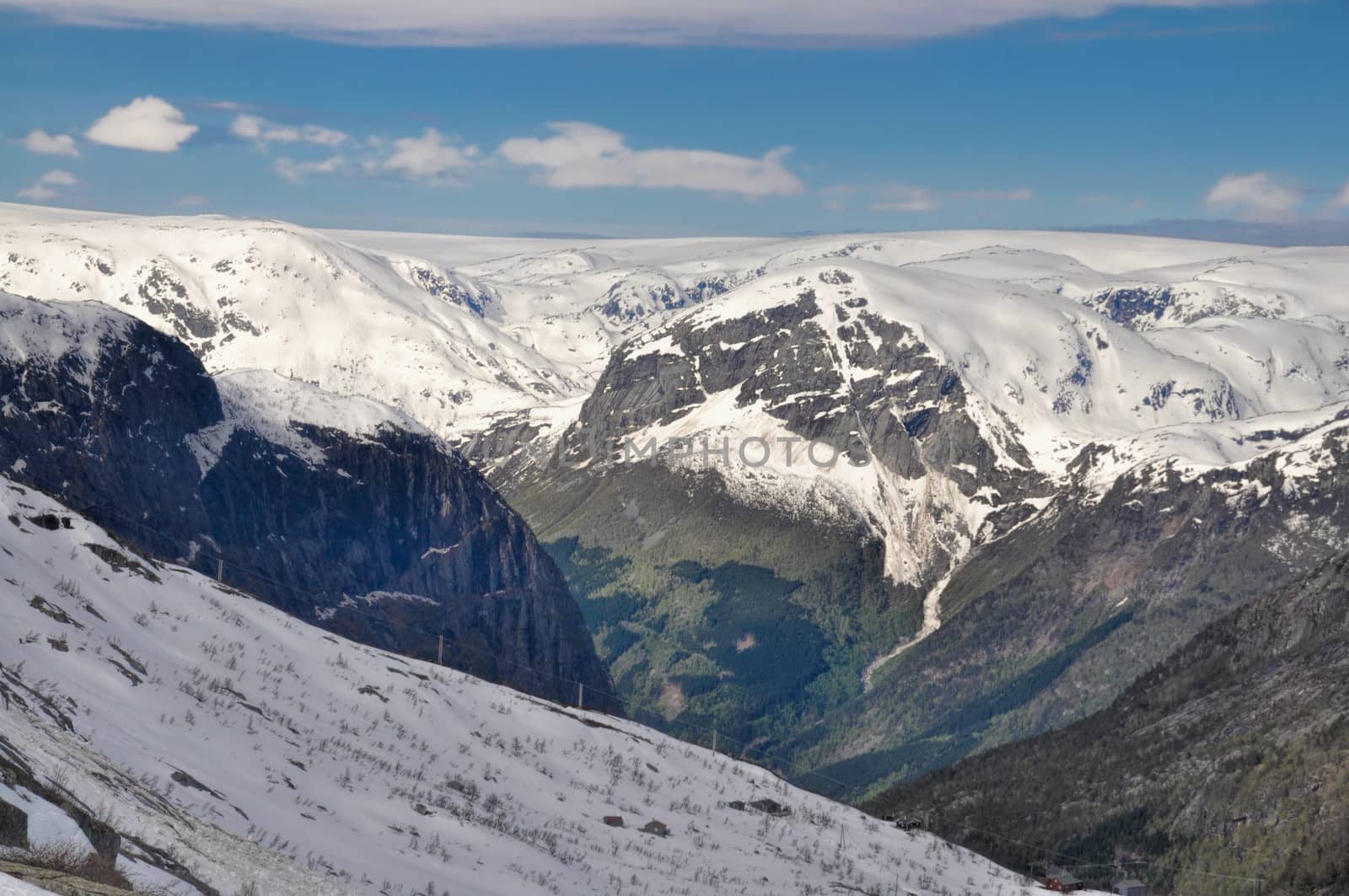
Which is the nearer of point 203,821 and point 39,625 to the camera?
point 203,821

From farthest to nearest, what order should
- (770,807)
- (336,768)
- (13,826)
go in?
1. (770,807)
2. (336,768)
3. (13,826)

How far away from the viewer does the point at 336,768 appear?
3878 centimetres

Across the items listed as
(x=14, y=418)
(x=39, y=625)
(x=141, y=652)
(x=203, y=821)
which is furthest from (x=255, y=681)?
(x=14, y=418)

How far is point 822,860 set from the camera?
48562 mm

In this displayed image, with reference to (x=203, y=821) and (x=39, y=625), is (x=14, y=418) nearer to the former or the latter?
(x=39, y=625)

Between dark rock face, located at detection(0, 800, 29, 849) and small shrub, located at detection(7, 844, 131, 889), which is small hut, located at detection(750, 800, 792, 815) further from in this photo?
dark rock face, located at detection(0, 800, 29, 849)

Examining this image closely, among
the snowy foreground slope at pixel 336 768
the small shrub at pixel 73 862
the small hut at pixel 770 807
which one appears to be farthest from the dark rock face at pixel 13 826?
the small hut at pixel 770 807

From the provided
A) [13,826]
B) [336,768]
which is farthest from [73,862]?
[336,768]

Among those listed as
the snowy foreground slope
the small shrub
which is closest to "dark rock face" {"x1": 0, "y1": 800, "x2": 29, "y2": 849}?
the small shrub

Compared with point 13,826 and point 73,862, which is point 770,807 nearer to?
point 73,862

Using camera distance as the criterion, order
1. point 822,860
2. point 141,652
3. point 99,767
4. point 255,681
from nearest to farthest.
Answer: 1. point 99,767
2. point 141,652
3. point 255,681
4. point 822,860

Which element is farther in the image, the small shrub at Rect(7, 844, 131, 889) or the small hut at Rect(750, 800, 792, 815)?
the small hut at Rect(750, 800, 792, 815)

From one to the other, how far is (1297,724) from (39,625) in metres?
174

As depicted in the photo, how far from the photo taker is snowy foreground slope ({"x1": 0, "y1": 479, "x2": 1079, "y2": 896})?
29.6 metres
